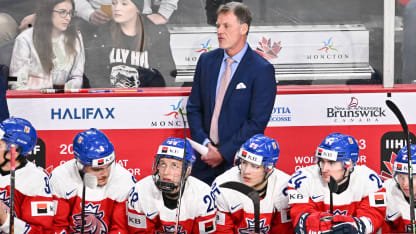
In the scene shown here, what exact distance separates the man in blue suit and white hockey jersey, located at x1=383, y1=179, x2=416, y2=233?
3.18 feet

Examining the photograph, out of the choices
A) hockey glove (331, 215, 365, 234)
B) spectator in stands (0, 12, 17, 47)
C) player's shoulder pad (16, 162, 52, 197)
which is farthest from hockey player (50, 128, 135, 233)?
spectator in stands (0, 12, 17, 47)

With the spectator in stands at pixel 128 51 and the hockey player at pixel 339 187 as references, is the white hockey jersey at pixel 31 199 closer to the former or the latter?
the hockey player at pixel 339 187

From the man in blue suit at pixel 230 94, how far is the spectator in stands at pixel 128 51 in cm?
55

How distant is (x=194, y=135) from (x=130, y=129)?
0.56 m

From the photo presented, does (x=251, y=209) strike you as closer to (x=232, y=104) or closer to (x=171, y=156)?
(x=171, y=156)

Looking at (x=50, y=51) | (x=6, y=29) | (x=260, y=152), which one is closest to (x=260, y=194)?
(x=260, y=152)

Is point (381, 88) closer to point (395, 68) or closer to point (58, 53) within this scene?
point (395, 68)

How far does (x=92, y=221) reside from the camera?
4465 millimetres

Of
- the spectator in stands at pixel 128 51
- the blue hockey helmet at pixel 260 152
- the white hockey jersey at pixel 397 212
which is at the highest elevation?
the spectator in stands at pixel 128 51

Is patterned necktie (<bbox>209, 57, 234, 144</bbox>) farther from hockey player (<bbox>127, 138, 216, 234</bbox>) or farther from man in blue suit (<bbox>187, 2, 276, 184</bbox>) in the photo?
hockey player (<bbox>127, 138, 216, 234</bbox>)

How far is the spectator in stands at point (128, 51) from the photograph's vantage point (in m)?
5.64

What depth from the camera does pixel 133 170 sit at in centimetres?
543

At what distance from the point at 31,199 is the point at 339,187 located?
6.01ft

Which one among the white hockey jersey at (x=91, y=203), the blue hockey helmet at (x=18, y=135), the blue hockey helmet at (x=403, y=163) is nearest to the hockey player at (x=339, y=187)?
the blue hockey helmet at (x=403, y=163)
